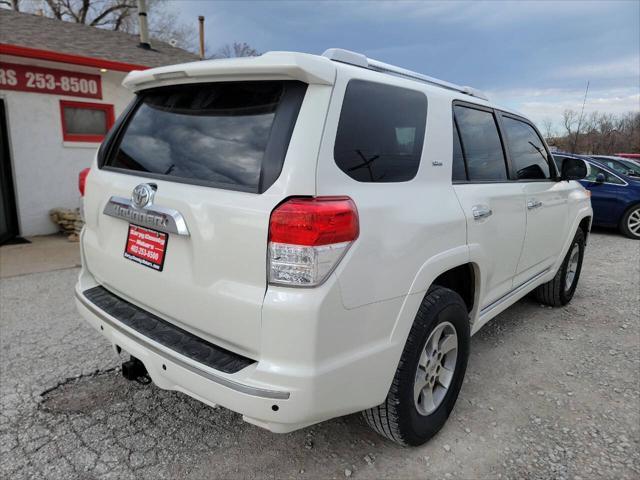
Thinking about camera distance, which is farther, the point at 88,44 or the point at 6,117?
the point at 88,44

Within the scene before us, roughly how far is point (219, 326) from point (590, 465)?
208 centimetres

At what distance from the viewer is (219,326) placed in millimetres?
1789

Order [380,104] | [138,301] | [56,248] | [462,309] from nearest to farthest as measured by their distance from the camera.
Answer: [380,104] → [138,301] → [462,309] → [56,248]

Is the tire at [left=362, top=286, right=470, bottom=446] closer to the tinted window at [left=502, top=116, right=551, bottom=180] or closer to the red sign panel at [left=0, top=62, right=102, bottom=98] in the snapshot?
the tinted window at [left=502, top=116, right=551, bottom=180]

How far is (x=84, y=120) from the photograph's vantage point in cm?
779

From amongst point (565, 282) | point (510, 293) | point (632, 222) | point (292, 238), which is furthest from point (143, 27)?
point (632, 222)

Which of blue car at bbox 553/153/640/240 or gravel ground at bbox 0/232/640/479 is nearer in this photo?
gravel ground at bbox 0/232/640/479

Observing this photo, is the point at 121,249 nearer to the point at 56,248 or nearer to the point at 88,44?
the point at 56,248

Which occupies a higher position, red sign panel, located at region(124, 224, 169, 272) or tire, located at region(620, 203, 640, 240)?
red sign panel, located at region(124, 224, 169, 272)

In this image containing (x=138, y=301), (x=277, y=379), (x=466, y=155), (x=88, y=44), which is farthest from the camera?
(x=88, y=44)

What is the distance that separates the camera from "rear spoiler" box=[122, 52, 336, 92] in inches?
66.1

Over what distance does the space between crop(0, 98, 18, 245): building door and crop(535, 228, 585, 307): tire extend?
296 inches

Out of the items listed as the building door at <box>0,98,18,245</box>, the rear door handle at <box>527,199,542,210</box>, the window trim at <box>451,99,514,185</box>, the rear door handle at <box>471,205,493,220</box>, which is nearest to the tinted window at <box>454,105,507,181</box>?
the window trim at <box>451,99,514,185</box>

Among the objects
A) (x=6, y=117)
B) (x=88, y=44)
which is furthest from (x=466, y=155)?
(x=88, y=44)
